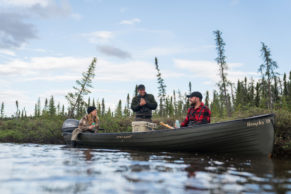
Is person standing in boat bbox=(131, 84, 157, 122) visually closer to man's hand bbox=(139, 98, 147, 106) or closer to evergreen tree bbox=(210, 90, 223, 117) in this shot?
man's hand bbox=(139, 98, 147, 106)

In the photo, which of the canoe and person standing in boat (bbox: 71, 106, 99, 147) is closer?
the canoe

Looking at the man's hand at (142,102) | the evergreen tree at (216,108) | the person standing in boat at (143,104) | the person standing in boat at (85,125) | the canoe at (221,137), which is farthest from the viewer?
the evergreen tree at (216,108)

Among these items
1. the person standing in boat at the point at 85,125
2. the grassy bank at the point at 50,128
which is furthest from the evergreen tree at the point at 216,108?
the person standing in boat at the point at 85,125

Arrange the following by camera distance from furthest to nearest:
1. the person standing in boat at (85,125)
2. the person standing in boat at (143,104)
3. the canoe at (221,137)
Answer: the person standing in boat at (85,125) → the person standing in boat at (143,104) → the canoe at (221,137)

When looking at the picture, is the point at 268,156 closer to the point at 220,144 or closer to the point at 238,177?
the point at 220,144

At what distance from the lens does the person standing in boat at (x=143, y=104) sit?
9.58 meters

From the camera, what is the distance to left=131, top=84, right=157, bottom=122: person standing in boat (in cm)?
958

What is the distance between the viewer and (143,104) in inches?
374

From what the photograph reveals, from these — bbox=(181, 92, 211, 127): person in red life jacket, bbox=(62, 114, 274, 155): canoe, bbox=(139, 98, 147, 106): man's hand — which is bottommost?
bbox=(62, 114, 274, 155): canoe

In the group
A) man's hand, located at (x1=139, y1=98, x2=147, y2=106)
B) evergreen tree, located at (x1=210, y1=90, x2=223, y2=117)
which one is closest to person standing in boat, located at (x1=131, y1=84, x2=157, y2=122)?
man's hand, located at (x1=139, y1=98, x2=147, y2=106)

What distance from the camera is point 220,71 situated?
31562 mm

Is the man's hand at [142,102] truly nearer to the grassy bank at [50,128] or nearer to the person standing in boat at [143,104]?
the person standing in boat at [143,104]

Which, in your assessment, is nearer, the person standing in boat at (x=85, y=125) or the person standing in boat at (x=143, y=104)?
the person standing in boat at (x=143, y=104)

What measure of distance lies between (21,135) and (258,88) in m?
39.6
